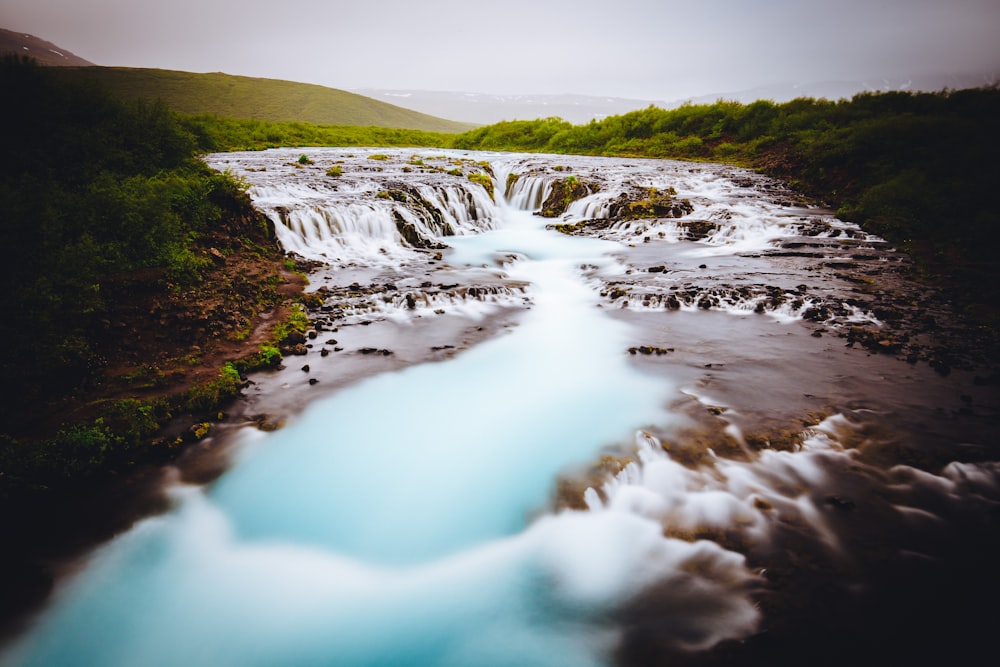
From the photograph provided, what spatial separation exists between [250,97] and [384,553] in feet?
390

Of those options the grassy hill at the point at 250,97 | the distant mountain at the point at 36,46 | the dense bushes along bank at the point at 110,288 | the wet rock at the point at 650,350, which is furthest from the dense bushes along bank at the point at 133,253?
the distant mountain at the point at 36,46

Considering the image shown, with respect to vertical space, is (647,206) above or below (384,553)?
above

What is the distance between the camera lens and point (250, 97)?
94.8m

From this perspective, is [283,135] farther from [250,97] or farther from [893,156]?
[250,97]

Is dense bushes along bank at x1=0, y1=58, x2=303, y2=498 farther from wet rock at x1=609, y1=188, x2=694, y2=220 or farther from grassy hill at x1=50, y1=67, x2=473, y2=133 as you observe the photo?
grassy hill at x1=50, y1=67, x2=473, y2=133

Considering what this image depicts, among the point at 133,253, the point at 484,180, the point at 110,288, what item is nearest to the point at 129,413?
the point at 110,288

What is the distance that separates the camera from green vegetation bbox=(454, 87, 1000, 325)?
10984mm

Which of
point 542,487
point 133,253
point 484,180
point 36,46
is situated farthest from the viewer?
point 36,46

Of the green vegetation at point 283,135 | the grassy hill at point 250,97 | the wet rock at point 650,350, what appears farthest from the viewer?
the grassy hill at point 250,97

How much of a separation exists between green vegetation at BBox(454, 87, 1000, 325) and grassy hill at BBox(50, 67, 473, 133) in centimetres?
8093

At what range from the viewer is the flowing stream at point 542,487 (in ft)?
12.0

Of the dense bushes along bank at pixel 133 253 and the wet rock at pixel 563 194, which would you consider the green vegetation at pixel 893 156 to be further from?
the wet rock at pixel 563 194

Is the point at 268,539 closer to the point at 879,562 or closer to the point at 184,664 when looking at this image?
the point at 184,664

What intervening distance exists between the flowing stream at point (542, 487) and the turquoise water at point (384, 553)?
0.02 metres
